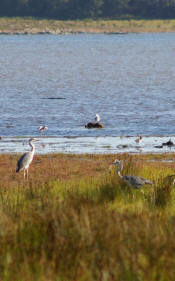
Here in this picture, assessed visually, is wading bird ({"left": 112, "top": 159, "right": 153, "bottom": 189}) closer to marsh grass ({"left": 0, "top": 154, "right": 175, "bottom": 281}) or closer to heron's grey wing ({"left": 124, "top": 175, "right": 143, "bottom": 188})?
heron's grey wing ({"left": 124, "top": 175, "right": 143, "bottom": 188})

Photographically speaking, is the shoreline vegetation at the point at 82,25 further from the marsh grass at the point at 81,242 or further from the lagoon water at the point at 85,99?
the marsh grass at the point at 81,242

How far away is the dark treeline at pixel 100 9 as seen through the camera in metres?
191

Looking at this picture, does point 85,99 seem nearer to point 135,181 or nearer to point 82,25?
point 135,181

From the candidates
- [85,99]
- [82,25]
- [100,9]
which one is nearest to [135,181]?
[85,99]

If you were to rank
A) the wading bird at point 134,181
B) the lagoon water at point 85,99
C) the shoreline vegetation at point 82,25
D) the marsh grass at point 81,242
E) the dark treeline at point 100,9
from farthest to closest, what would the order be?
the dark treeline at point 100,9
the shoreline vegetation at point 82,25
the lagoon water at point 85,99
the wading bird at point 134,181
the marsh grass at point 81,242

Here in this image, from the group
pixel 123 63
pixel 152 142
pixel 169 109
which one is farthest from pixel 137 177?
pixel 123 63

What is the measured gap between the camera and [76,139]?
28109 millimetres

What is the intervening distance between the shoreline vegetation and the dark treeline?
181cm

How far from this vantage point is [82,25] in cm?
19400

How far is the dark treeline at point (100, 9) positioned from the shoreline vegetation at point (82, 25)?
1.81 meters

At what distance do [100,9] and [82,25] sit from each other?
631 centimetres

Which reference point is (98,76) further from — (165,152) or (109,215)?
(109,215)

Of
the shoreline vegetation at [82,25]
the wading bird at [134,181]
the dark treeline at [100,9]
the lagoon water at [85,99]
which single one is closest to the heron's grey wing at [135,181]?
the wading bird at [134,181]

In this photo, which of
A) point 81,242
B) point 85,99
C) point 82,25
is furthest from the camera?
point 82,25
